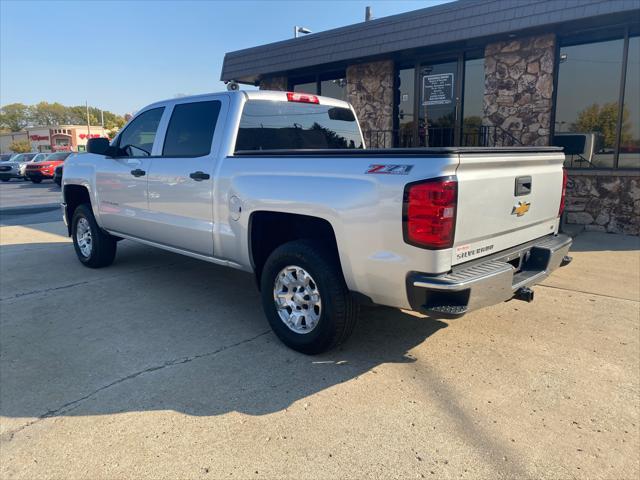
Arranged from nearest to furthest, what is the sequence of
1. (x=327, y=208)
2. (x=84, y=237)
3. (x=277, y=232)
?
1. (x=327, y=208)
2. (x=277, y=232)
3. (x=84, y=237)

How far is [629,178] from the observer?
859 cm

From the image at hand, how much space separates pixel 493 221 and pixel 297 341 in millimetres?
1674

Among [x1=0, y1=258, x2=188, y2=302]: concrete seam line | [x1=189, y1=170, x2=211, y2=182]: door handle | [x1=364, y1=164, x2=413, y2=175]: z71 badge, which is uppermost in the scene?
[x1=364, y1=164, x2=413, y2=175]: z71 badge

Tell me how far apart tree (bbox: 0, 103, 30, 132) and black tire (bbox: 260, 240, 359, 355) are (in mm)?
140029

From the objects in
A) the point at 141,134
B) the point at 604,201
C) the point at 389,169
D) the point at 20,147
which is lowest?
the point at 604,201

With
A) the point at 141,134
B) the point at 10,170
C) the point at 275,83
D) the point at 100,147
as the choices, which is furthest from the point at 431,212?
the point at 10,170

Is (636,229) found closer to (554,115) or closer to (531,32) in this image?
(554,115)

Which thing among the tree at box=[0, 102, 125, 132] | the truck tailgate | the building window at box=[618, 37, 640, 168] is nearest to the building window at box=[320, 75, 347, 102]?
the building window at box=[618, 37, 640, 168]

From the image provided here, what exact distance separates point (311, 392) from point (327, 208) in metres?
1.23

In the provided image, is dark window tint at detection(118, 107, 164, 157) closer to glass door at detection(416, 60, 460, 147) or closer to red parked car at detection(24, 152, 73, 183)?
glass door at detection(416, 60, 460, 147)

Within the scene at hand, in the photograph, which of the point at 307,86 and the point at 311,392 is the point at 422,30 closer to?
the point at 307,86

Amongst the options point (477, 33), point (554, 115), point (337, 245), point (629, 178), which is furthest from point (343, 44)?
point (337, 245)

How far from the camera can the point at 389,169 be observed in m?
3.04

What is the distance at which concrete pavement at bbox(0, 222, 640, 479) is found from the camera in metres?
2.60
